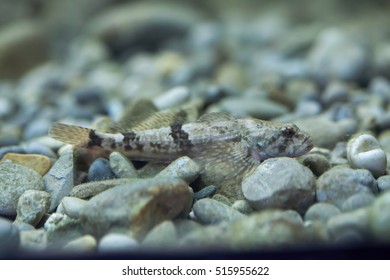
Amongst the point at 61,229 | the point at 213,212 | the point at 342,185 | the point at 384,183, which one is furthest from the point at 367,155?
the point at 61,229

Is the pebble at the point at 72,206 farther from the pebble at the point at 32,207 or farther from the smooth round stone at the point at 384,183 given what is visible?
the smooth round stone at the point at 384,183

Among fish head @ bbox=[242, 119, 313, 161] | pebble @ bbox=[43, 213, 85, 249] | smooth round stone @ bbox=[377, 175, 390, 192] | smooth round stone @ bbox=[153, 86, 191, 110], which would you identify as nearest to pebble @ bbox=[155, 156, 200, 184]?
fish head @ bbox=[242, 119, 313, 161]

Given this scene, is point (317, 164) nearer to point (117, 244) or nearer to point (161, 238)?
point (161, 238)

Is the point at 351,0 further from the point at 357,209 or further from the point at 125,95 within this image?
the point at 357,209

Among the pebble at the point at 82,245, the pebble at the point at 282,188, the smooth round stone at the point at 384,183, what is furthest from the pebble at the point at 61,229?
the smooth round stone at the point at 384,183

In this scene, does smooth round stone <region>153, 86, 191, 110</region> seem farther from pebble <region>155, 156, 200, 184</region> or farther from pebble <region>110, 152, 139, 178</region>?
pebble <region>155, 156, 200, 184</region>
